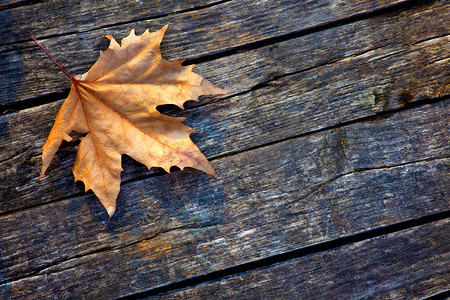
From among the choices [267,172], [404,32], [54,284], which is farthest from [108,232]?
[404,32]

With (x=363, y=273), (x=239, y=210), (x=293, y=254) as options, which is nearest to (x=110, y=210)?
(x=239, y=210)

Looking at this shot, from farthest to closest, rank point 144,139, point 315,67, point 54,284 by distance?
point 315,67, point 54,284, point 144,139

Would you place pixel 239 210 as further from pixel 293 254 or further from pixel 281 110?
pixel 281 110

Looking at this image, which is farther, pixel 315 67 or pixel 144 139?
pixel 315 67

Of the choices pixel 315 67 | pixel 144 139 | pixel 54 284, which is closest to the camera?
pixel 144 139

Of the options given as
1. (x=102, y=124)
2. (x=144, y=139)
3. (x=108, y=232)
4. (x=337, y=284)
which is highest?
(x=102, y=124)

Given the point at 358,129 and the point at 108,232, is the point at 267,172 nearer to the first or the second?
the point at 358,129
